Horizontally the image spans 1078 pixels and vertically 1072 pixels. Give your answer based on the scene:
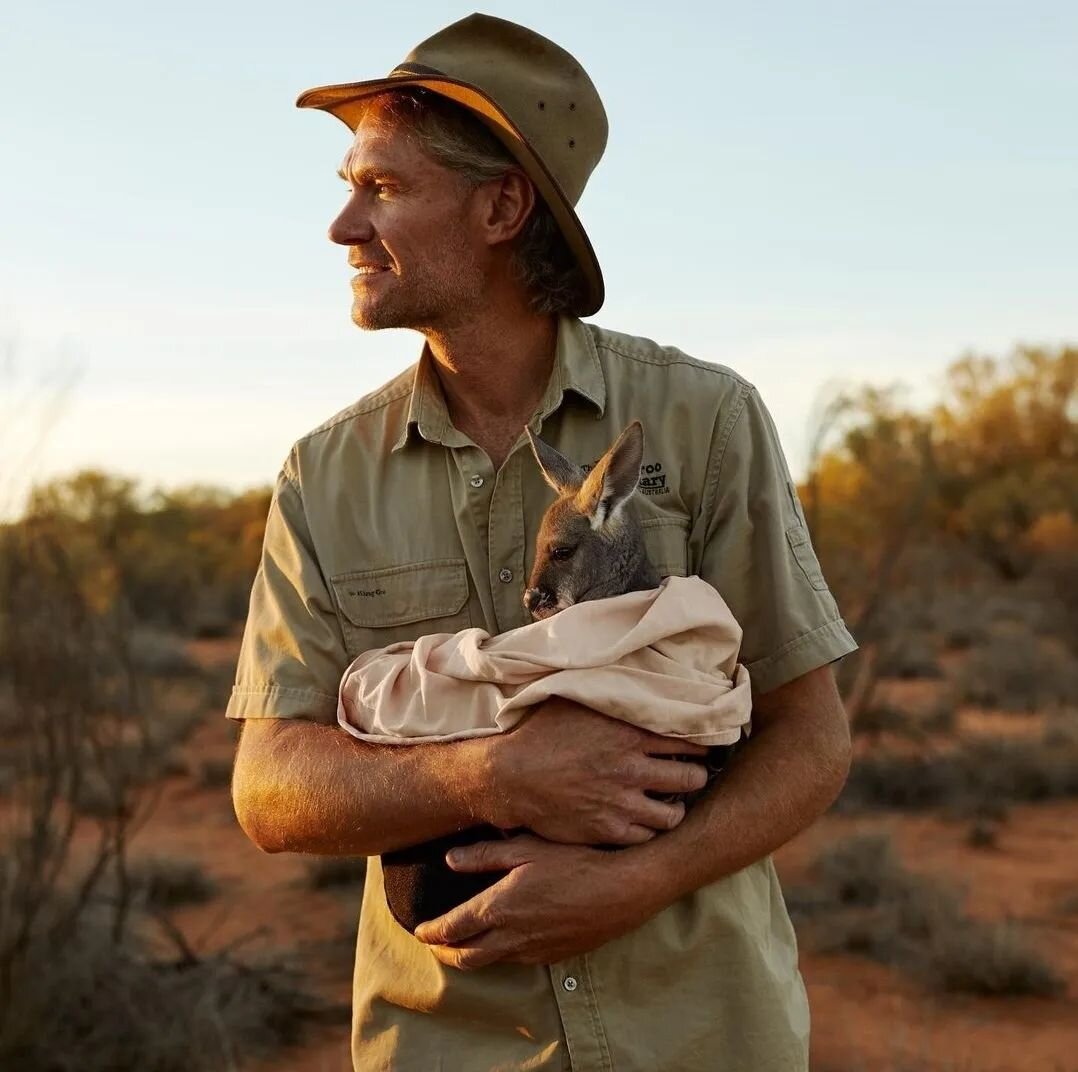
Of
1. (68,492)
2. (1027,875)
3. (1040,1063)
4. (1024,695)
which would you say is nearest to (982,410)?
(1024,695)

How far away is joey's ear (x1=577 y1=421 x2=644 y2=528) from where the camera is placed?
2.95 meters

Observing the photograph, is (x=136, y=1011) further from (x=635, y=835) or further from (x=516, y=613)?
(x=635, y=835)

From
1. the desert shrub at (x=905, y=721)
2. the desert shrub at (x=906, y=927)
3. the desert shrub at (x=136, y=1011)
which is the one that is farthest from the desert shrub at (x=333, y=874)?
the desert shrub at (x=905, y=721)

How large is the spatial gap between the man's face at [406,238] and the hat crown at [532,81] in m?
0.22

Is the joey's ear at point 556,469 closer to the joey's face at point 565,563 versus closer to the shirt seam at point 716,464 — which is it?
the joey's face at point 565,563

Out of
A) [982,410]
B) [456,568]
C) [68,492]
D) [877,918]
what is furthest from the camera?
[982,410]

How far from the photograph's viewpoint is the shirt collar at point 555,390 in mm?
3295

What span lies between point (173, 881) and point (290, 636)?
8.37 meters

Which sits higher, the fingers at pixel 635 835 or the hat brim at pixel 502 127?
the hat brim at pixel 502 127

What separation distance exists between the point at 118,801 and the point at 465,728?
4.94 m

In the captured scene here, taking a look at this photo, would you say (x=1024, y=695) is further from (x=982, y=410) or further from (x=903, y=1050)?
(x=982, y=410)

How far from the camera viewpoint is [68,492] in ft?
106

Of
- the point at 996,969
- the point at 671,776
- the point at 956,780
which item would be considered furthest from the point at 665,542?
the point at 956,780

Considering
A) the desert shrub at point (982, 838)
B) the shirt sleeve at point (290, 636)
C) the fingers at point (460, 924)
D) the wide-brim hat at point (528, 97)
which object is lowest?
the desert shrub at point (982, 838)
